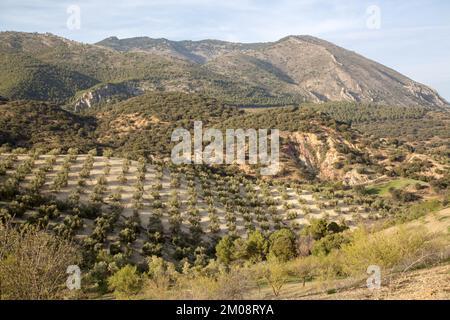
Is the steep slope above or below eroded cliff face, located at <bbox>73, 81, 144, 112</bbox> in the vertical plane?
below

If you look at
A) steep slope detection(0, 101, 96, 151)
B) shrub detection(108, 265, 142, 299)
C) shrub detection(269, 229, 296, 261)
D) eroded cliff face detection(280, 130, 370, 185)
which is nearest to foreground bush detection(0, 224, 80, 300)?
shrub detection(108, 265, 142, 299)

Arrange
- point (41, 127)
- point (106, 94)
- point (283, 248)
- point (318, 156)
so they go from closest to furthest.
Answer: point (283, 248)
point (41, 127)
point (318, 156)
point (106, 94)

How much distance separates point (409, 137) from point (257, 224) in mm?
90573

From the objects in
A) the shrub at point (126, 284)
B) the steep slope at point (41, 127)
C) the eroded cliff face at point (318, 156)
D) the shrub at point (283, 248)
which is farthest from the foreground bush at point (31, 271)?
the eroded cliff face at point (318, 156)

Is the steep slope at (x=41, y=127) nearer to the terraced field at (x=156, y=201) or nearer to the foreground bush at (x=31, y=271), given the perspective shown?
the terraced field at (x=156, y=201)

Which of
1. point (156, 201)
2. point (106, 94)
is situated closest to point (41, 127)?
point (156, 201)

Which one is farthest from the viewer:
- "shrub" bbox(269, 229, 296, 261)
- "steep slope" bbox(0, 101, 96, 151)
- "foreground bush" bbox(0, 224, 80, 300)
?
"steep slope" bbox(0, 101, 96, 151)

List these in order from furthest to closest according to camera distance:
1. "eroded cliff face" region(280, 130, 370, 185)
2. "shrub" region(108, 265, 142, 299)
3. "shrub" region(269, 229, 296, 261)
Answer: "eroded cliff face" region(280, 130, 370, 185) < "shrub" region(269, 229, 296, 261) < "shrub" region(108, 265, 142, 299)

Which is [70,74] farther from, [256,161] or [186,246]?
[186,246]

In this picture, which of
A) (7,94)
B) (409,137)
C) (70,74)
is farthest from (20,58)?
(409,137)

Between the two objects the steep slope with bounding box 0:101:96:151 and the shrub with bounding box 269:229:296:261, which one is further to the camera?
the steep slope with bounding box 0:101:96:151

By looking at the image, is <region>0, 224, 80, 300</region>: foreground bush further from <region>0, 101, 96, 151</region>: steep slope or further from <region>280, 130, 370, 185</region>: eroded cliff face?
<region>280, 130, 370, 185</region>: eroded cliff face

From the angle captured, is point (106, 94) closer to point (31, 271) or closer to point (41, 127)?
point (41, 127)
